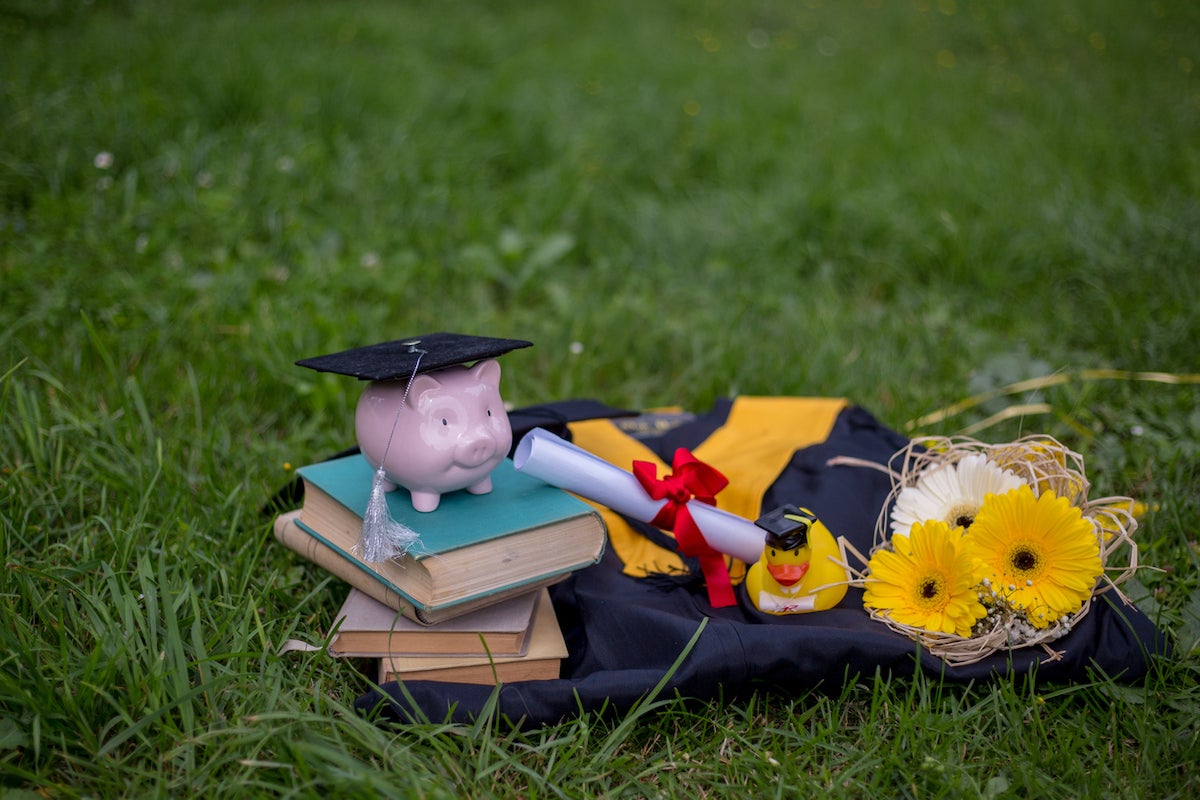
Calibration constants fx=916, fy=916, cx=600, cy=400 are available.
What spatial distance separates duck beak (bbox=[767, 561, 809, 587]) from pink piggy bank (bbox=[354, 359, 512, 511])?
57 centimetres

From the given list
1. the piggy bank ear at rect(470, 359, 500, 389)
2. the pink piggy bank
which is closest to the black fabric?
the pink piggy bank

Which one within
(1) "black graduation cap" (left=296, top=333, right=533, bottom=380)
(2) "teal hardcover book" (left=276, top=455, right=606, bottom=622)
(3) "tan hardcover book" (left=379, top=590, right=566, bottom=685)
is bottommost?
(3) "tan hardcover book" (left=379, top=590, right=566, bottom=685)

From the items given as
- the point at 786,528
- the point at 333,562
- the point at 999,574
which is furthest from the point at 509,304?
the point at 999,574

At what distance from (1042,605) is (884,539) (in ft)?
1.17

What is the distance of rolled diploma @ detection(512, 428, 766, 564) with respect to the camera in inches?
68.7

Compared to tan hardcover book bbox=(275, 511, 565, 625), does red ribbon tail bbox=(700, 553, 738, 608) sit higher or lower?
lower

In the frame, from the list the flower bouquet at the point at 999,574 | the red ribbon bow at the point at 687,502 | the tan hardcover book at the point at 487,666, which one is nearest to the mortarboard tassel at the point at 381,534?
the tan hardcover book at the point at 487,666

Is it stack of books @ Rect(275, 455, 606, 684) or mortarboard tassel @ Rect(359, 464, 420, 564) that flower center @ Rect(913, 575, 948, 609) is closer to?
stack of books @ Rect(275, 455, 606, 684)

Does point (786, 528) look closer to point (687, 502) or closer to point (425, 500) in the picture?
point (687, 502)

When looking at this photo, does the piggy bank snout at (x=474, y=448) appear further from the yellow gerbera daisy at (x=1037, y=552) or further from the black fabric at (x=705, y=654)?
the yellow gerbera daisy at (x=1037, y=552)

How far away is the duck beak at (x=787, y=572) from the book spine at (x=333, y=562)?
0.67 m

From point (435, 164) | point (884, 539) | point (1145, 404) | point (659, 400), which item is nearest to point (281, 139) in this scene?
point (435, 164)

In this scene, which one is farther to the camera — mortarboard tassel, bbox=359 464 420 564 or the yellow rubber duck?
the yellow rubber duck

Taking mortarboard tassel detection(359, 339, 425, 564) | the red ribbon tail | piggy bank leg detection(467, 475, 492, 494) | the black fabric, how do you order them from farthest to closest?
the red ribbon tail
piggy bank leg detection(467, 475, 492, 494)
the black fabric
mortarboard tassel detection(359, 339, 425, 564)
